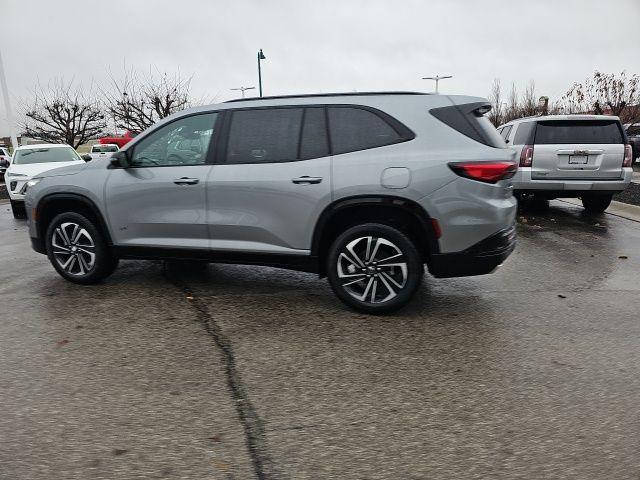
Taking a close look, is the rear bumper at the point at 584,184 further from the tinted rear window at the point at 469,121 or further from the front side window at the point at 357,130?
the front side window at the point at 357,130

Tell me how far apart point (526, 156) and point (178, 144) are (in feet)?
19.9

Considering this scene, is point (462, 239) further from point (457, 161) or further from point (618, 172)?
point (618, 172)

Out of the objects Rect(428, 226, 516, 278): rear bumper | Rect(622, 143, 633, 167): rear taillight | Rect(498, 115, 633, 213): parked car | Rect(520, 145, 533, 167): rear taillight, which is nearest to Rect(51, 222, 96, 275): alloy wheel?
Rect(428, 226, 516, 278): rear bumper

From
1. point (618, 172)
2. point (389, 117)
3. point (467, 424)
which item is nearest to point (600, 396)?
point (467, 424)

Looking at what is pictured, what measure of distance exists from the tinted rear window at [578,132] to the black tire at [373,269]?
5.53 meters

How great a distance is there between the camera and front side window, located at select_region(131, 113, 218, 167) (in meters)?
4.70

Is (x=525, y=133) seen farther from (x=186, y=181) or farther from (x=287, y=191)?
(x=186, y=181)

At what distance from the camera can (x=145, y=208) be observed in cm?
484

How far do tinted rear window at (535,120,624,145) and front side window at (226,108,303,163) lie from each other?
5.66 metres

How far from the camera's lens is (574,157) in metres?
8.30

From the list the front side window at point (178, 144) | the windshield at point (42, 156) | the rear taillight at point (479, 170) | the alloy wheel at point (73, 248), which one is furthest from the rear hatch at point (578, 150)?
the windshield at point (42, 156)

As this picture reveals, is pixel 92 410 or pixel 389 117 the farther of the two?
pixel 389 117

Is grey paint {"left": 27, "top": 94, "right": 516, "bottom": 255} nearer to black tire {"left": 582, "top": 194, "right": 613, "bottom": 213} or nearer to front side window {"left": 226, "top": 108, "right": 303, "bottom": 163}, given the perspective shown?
front side window {"left": 226, "top": 108, "right": 303, "bottom": 163}

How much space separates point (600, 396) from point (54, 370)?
3.40 m
